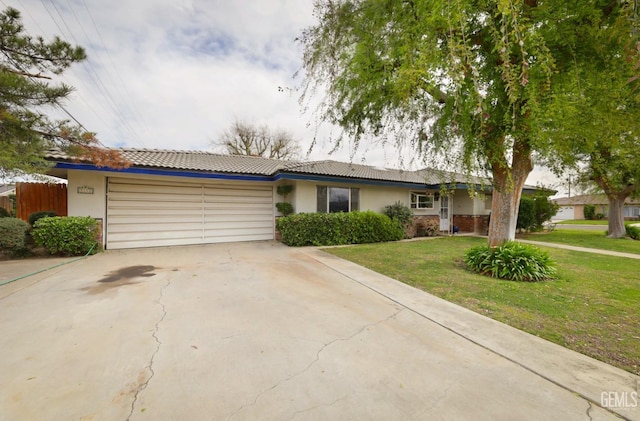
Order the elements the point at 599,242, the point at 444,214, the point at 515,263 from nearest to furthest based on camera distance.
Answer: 1. the point at 515,263
2. the point at 599,242
3. the point at 444,214

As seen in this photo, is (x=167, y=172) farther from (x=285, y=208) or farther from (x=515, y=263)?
(x=515, y=263)

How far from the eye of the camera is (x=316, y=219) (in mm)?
9477

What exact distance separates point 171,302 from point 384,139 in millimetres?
5459

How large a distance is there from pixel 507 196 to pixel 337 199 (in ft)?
20.7

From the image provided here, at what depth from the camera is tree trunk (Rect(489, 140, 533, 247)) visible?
5.79 m

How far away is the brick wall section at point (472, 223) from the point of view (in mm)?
14719

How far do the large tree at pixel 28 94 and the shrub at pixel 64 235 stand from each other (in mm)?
1844

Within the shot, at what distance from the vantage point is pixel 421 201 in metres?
13.7

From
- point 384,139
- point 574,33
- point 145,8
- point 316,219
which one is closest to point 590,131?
point 574,33

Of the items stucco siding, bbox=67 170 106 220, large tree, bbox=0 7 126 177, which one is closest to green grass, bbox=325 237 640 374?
large tree, bbox=0 7 126 177

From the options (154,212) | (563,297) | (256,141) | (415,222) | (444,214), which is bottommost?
(563,297)

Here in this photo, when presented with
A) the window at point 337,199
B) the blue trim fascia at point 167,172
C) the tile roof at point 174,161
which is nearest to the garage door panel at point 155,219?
the blue trim fascia at point 167,172

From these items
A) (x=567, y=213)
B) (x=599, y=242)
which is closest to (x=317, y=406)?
(x=599, y=242)

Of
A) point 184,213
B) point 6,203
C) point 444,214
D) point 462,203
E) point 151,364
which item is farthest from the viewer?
point 462,203
